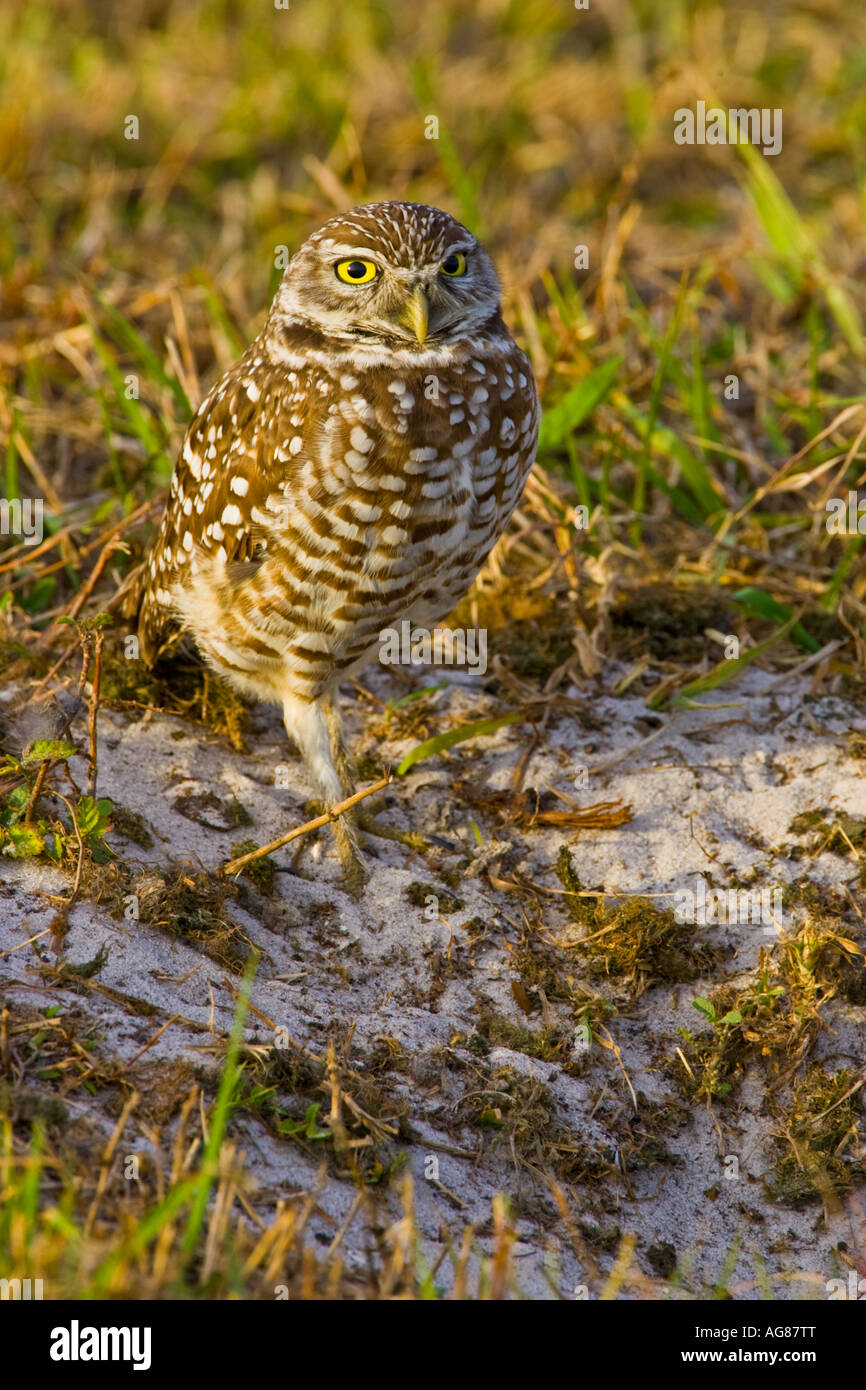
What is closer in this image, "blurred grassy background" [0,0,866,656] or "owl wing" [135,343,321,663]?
"owl wing" [135,343,321,663]

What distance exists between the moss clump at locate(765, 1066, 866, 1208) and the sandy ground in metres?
0.04

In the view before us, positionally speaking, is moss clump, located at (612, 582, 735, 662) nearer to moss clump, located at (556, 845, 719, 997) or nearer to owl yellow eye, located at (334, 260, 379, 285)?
moss clump, located at (556, 845, 719, 997)

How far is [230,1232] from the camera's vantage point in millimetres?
2488

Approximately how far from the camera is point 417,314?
11.5 ft

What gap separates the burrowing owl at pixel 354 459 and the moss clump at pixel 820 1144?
1420 millimetres

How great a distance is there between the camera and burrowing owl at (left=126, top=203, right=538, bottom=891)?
3480 millimetres

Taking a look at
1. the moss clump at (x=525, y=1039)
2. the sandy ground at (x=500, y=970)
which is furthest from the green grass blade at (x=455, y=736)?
the moss clump at (x=525, y=1039)

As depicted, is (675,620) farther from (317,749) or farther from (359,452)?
(359,452)

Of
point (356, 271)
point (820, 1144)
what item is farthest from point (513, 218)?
point (820, 1144)

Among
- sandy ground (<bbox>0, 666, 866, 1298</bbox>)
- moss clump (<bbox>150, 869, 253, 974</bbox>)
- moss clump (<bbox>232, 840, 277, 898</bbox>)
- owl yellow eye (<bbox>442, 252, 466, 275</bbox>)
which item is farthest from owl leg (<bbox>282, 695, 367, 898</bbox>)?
owl yellow eye (<bbox>442, 252, 466, 275</bbox>)

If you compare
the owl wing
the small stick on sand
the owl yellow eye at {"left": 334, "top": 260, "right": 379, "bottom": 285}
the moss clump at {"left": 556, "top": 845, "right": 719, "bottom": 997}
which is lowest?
the moss clump at {"left": 556, "top": 845, "right": 719, "bottom": 997}

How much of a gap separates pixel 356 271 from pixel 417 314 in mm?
266
